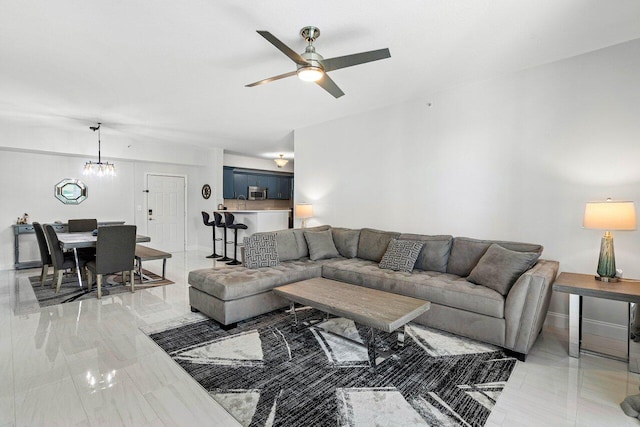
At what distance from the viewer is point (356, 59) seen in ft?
7.91

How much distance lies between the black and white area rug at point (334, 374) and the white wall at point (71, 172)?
4.88 meters

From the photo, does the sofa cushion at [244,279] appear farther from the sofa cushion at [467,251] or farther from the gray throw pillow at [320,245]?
the sofa cushion at [467,251]

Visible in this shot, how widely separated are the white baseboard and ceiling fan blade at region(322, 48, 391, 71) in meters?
3.19

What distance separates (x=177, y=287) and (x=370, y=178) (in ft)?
11.3

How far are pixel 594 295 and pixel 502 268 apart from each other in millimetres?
670

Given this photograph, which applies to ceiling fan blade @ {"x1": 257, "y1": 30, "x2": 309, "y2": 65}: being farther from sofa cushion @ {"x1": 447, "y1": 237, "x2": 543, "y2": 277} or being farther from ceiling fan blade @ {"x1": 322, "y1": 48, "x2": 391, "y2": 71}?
sofa cushion @ {"x1": 447, "y1": 237, "x2": 543, "y2": 277}

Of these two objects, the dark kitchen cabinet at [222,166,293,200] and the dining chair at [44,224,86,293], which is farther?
the dark kitchen cabinet at [222,166,293,200]

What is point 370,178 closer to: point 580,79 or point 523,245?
point 523,245

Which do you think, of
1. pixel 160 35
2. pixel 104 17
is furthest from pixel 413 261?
pixel 104 17

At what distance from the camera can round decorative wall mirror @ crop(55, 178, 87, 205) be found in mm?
6289

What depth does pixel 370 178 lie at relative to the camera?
496 cm

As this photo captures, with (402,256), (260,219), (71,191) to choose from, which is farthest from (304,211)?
(71,191)

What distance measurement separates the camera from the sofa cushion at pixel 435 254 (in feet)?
12.2

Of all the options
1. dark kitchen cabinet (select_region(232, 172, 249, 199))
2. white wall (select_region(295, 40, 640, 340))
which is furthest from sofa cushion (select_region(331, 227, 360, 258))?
dark kitchen cabinet (select_region(232, 172, 249, 199))
